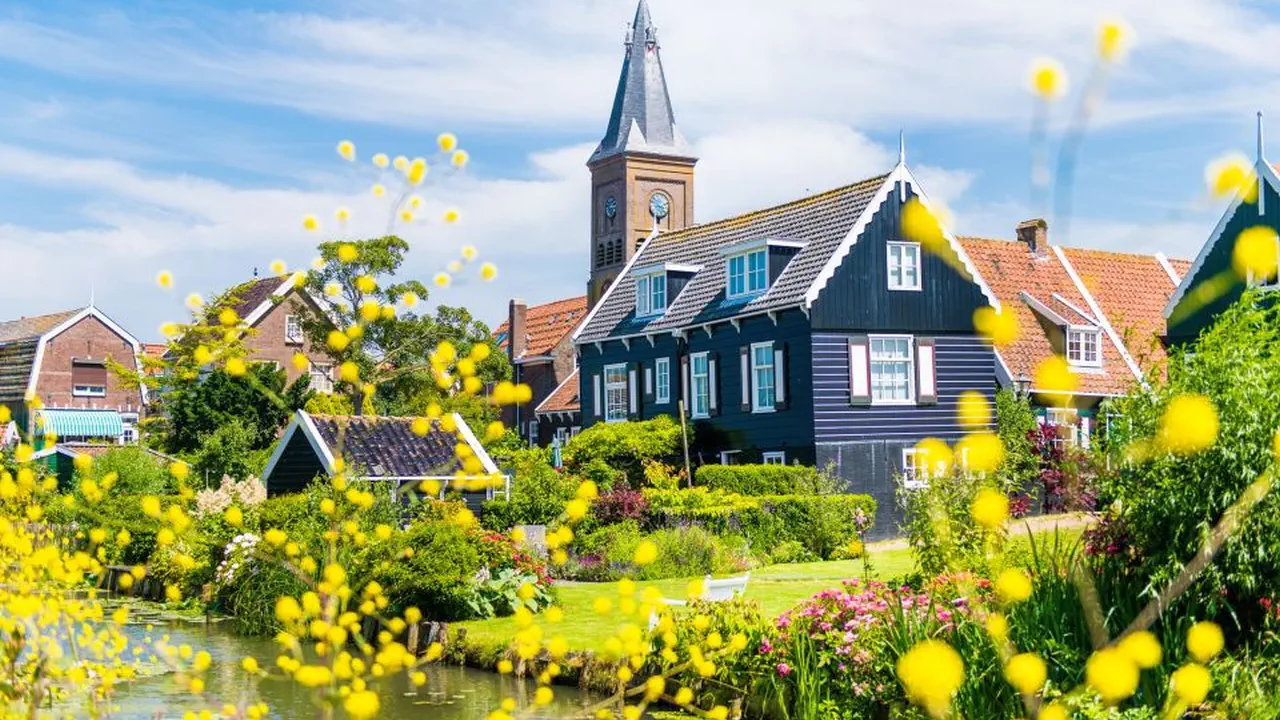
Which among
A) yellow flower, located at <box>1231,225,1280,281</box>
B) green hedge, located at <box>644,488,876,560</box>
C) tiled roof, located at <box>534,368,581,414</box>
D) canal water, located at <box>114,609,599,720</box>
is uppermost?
tiled roof, located at <box>534,368,581,414</box>

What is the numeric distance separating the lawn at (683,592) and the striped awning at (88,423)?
4347 centimetres

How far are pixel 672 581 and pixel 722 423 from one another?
1200 cm

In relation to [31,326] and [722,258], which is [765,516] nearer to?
[722,258]

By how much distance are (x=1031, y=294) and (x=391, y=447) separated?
2054 cm

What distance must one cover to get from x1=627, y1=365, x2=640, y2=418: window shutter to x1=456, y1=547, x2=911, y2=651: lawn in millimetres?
11545

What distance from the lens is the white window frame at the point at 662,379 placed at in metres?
38.2

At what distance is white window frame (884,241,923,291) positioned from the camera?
33938 millimetres

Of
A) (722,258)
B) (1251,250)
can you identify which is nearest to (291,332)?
(722,258)

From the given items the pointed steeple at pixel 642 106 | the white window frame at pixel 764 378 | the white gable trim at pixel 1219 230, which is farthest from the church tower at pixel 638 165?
the white gable trim at pixel 1219 230

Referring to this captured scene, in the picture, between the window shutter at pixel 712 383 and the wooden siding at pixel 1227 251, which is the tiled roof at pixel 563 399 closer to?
the window shutter at pixel 712 383

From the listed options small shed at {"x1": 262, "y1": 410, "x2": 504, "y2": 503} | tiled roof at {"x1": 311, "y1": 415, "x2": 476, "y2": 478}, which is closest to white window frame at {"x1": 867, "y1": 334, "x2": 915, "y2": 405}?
small shed at {"x1": 262, "y1": 410, "x2": 504, "y2": 503}

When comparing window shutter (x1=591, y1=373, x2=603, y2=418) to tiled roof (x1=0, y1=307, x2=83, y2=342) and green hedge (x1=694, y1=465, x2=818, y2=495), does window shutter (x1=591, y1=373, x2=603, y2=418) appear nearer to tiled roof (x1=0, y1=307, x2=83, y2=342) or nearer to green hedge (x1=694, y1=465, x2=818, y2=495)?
green hedge (x1=694, y1=465, x2=818, y2=495)

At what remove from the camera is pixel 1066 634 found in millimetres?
10797

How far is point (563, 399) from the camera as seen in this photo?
60.4 m
